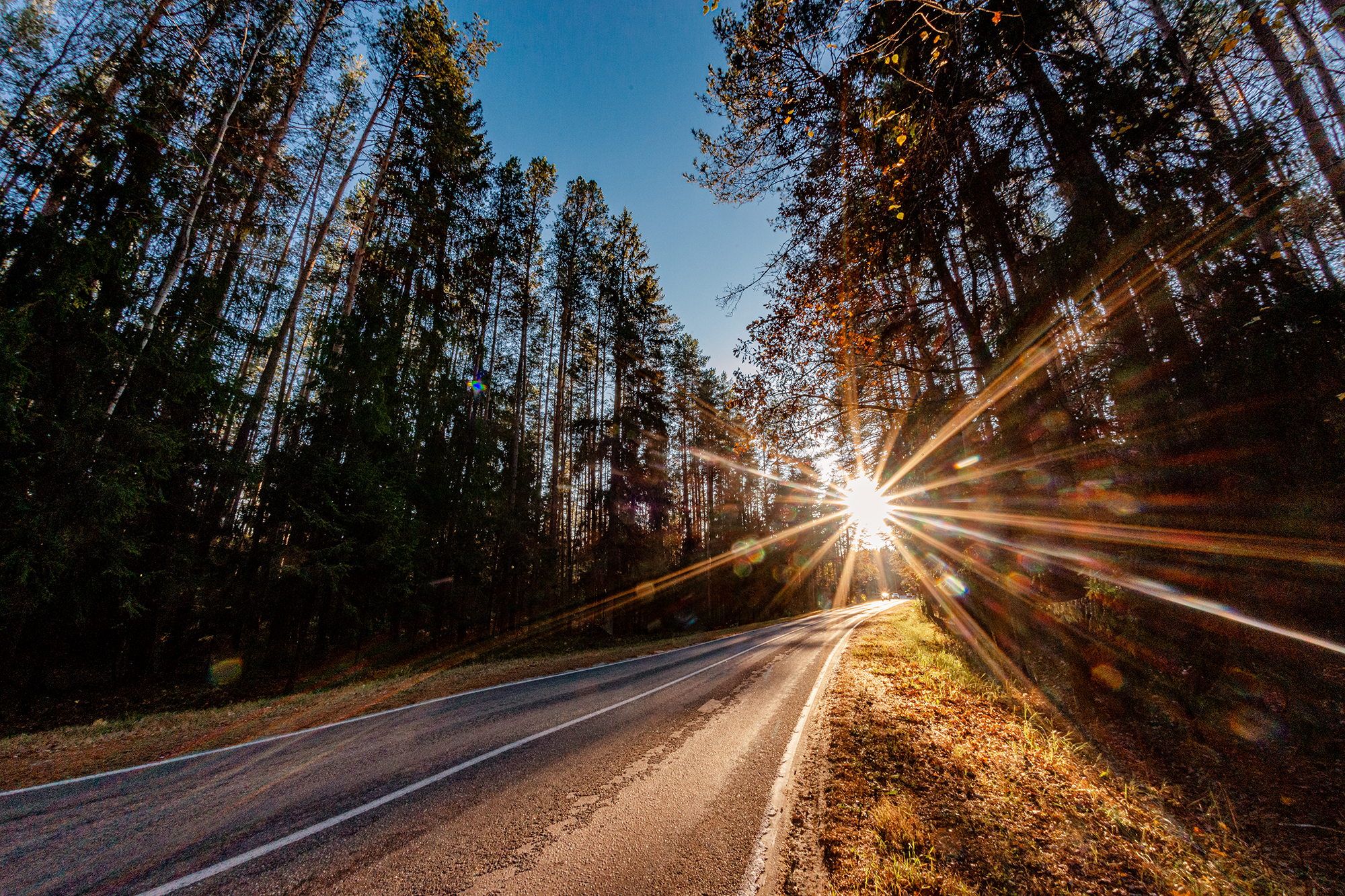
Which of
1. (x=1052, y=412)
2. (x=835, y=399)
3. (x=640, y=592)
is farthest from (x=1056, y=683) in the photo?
(x=640, y=592)

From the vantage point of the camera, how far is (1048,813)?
13.6ft

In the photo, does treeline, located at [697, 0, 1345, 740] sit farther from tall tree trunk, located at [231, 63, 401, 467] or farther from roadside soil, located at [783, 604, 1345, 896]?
tall tree trunk, located at [231, 63, 401, 467]

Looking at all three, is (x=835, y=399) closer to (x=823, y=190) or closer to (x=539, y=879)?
(x=823, y=190)

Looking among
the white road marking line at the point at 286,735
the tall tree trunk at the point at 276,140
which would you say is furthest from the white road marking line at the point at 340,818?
the tall tree trunk at the point at 276,140

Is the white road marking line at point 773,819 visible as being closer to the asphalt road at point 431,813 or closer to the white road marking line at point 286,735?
the asphalt road at point 431,813

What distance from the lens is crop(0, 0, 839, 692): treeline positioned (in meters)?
7.26

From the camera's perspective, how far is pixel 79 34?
923 centimetres

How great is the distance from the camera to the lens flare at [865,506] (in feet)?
38.0

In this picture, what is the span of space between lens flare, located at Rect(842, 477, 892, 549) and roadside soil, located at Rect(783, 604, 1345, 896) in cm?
549

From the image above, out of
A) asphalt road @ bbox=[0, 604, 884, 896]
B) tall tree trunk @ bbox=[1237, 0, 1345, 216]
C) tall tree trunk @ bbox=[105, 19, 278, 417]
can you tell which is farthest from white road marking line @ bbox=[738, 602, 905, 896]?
tall tree trunk @ bbox=[105, 19, 278, 417]

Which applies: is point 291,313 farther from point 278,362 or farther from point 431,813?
point 431,813

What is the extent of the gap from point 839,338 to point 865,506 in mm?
8057

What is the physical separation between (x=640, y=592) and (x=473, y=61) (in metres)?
22.6

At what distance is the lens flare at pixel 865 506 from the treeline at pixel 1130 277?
4.20 meters
